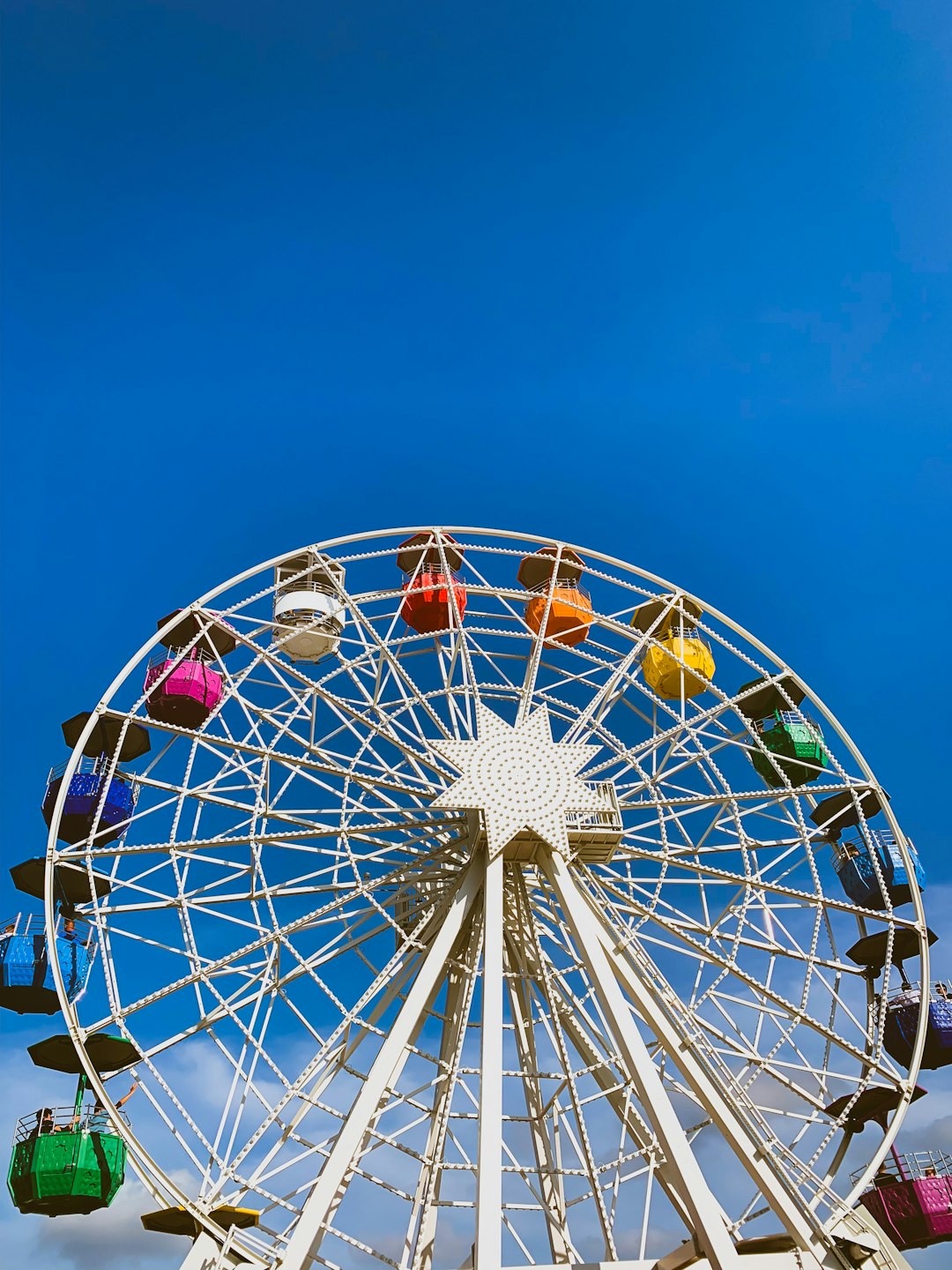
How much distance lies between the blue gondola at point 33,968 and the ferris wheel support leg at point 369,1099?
5.20m

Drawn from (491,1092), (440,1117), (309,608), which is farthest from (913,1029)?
(309,608)

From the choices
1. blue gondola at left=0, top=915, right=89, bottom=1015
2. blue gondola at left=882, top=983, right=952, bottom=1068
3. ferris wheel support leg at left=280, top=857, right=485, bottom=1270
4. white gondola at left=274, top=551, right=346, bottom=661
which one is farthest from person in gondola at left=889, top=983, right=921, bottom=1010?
blue gondola at left=0, top=915, right=89, bottom=1015

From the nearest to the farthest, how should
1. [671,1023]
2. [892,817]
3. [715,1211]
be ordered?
[715,1211] < [671,1023] < [892,817]

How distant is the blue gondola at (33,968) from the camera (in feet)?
46.7

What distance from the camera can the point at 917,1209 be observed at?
17047 millimetres

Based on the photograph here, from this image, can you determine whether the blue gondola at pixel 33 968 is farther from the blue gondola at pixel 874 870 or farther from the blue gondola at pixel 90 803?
the blue gondola at pixel 874 870

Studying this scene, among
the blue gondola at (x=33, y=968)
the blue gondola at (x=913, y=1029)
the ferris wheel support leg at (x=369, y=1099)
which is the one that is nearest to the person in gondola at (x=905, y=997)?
the blue gondola at (x=913, y=1029)

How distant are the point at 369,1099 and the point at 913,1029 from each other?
10.4 meters

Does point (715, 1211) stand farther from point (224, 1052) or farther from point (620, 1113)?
point (224, 1052)

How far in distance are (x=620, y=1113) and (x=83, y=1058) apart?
791 centimetres

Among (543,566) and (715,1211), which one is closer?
(715,1211)

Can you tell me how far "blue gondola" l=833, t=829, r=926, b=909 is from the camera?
16.4m

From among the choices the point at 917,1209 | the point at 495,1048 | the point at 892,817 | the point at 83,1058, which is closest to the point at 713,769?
the point at 892,817

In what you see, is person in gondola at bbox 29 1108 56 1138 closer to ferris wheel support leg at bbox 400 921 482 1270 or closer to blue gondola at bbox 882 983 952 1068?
ferris wheel support leg at bbox 400 921 482 1270
